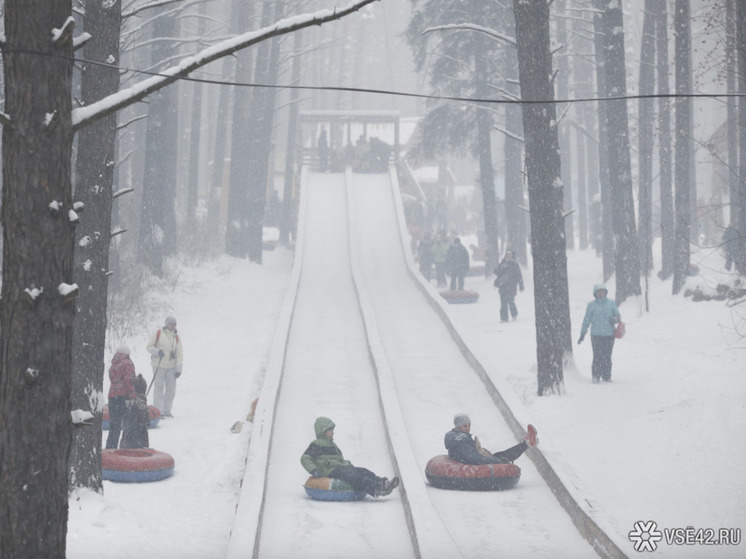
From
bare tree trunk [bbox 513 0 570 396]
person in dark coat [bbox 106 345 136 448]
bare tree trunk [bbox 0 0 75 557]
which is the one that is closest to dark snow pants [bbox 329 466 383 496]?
person in dark coat [bbox 106 345 136 448]

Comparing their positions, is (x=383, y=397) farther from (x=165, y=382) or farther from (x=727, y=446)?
(x=727, y=446)

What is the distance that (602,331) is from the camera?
646 inches

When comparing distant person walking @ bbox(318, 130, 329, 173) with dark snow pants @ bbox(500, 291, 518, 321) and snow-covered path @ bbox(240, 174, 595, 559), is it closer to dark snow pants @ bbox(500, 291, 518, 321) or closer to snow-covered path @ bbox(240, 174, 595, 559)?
snow-covered path @ bbox(240, 174, 595, 559)

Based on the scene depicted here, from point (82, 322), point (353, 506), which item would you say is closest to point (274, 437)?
point (353, 506)

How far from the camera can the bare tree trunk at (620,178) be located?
22.6 metres

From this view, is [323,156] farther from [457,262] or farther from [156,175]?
[156,175]

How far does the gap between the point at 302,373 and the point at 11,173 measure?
44.5 feet

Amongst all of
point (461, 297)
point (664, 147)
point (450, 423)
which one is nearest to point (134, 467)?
point (450, 423)

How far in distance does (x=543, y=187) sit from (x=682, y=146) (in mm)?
9740

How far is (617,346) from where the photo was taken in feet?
64.1

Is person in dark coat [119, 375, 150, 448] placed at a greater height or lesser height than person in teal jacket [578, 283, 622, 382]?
lesser

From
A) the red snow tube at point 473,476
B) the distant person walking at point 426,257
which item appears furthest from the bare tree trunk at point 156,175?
the red snow tube at point 473,476

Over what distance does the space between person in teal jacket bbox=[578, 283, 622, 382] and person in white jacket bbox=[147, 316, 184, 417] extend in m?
6.20

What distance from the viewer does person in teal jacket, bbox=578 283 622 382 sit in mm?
16422
